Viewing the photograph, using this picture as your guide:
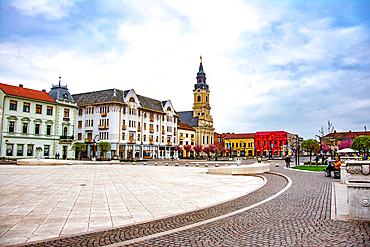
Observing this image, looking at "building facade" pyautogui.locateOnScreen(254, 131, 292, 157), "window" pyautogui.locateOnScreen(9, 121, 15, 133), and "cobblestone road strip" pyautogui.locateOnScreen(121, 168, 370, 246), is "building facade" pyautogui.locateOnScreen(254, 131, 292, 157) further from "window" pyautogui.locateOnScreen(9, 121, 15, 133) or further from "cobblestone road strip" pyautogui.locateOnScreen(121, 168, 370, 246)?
"cobblestone road strip" pyautogui.locateOnScreen(121, 168, 370, 246)

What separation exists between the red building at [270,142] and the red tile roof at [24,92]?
93.3 metres

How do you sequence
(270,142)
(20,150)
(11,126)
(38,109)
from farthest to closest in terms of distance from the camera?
1. (270,142)
2. (38,109)
3. (20,150)
4. (11,126)

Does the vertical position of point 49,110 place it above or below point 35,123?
above

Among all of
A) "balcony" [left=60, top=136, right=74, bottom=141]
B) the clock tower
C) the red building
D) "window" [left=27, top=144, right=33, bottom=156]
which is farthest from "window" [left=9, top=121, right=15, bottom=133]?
the red building

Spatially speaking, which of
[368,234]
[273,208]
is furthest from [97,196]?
[368,234]

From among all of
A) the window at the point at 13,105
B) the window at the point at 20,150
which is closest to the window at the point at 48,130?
the window at the point at 20,150

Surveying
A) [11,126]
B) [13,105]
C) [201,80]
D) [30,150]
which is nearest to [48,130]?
[30,150]

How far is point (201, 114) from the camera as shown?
11581cm

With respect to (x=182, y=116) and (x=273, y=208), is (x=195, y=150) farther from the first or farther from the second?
(x=273, y=208)

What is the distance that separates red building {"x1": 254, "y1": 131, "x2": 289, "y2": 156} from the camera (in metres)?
122

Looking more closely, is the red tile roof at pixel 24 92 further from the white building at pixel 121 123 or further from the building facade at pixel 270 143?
the building facade at pixel 270 143

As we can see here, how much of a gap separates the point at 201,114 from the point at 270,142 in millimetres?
33969

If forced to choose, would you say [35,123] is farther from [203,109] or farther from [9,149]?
[203,109]

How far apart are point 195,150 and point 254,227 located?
9132 cm
